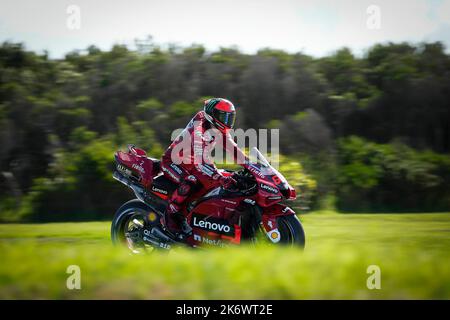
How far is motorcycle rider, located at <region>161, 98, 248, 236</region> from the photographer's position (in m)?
7.84

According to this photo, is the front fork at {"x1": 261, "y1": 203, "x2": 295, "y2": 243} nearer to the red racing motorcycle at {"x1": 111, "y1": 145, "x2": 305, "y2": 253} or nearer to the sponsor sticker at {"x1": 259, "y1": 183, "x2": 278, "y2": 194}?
the red racing motorcycle at {"x1": 111, "y1": 145, "x2": 305, "y2": 253}

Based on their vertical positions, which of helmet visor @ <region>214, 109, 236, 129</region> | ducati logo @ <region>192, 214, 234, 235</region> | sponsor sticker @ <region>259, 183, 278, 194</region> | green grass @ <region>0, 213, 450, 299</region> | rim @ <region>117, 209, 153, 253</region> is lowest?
rim @ <region>117, 209, 153, 253</region>

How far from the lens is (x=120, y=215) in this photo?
27.5 ft

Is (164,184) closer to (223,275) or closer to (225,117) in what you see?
(225,117)

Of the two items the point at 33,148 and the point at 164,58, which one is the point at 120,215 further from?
the point at 164,58

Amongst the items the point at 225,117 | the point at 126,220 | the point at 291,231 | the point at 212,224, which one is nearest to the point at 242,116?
the point at 126,220

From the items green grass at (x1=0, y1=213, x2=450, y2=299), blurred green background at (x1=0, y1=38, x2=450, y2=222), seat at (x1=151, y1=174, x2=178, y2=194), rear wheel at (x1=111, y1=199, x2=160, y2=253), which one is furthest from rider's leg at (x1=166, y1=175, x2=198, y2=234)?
blurred green background at (x1=0, y1=38, x2=450, y2=222)

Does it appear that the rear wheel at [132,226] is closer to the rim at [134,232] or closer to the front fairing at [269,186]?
the rim at [134,232]

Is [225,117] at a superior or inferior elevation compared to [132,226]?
superior

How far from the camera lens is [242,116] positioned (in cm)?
2039

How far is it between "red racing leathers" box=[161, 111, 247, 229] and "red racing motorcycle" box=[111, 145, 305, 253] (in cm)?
13

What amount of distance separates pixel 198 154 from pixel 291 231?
1.64 meters
